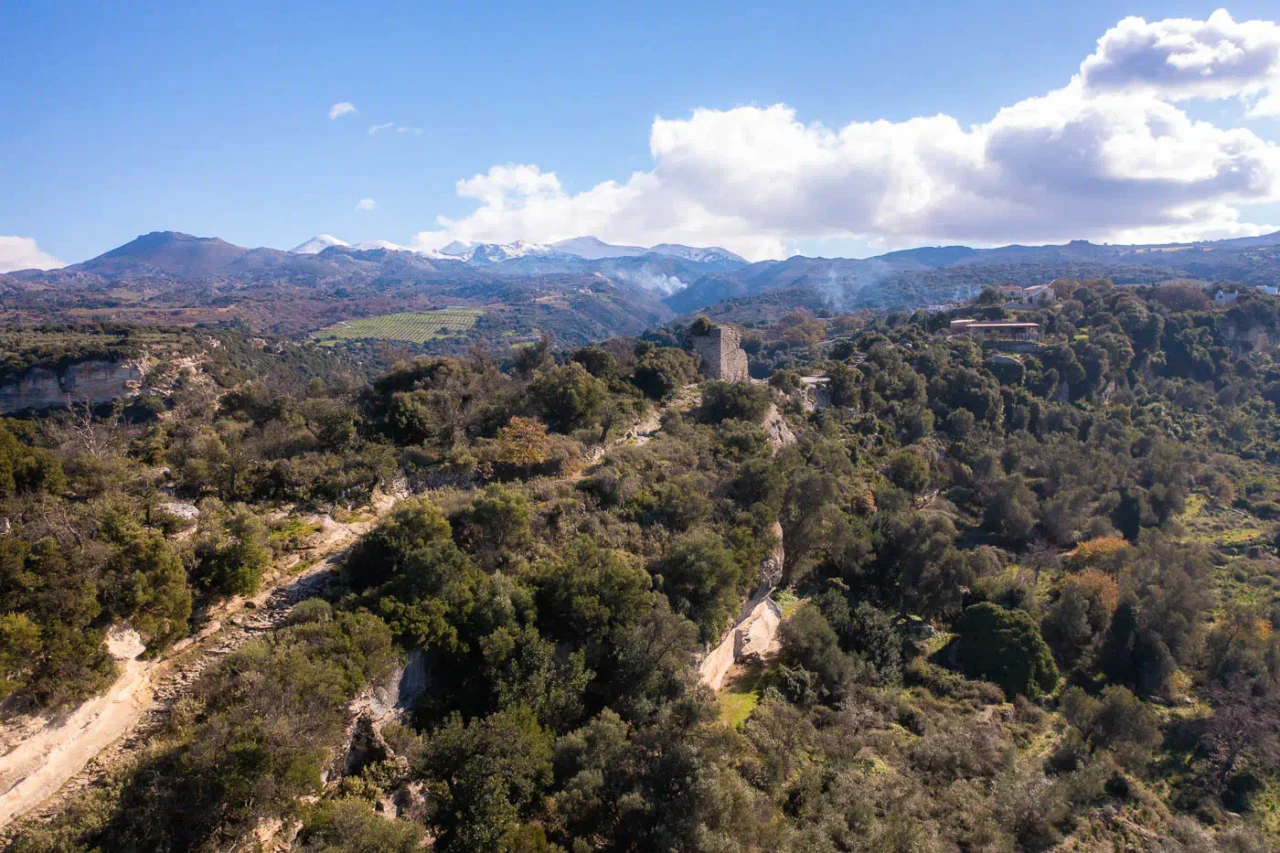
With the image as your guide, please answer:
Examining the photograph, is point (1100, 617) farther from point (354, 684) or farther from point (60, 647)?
point (60, 647)

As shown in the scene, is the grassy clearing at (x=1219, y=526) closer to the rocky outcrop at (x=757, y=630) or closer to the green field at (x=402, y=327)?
the rocky outcrop at (x=757, y=630)

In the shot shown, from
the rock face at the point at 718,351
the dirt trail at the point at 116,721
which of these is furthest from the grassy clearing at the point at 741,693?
the rock face at the point at 718,351

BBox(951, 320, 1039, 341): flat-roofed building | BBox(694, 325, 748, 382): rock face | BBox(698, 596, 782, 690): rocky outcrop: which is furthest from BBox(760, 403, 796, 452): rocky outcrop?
BBox(951, 320, 1039, 341): flat-roofed building

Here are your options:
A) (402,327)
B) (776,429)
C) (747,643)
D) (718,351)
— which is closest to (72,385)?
(718,351)

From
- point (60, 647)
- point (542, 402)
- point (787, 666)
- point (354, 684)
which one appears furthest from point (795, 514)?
point (60, 647)

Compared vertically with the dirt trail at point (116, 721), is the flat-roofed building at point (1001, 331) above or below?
above

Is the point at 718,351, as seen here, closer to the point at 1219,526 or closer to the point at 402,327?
the point at 1219,526
